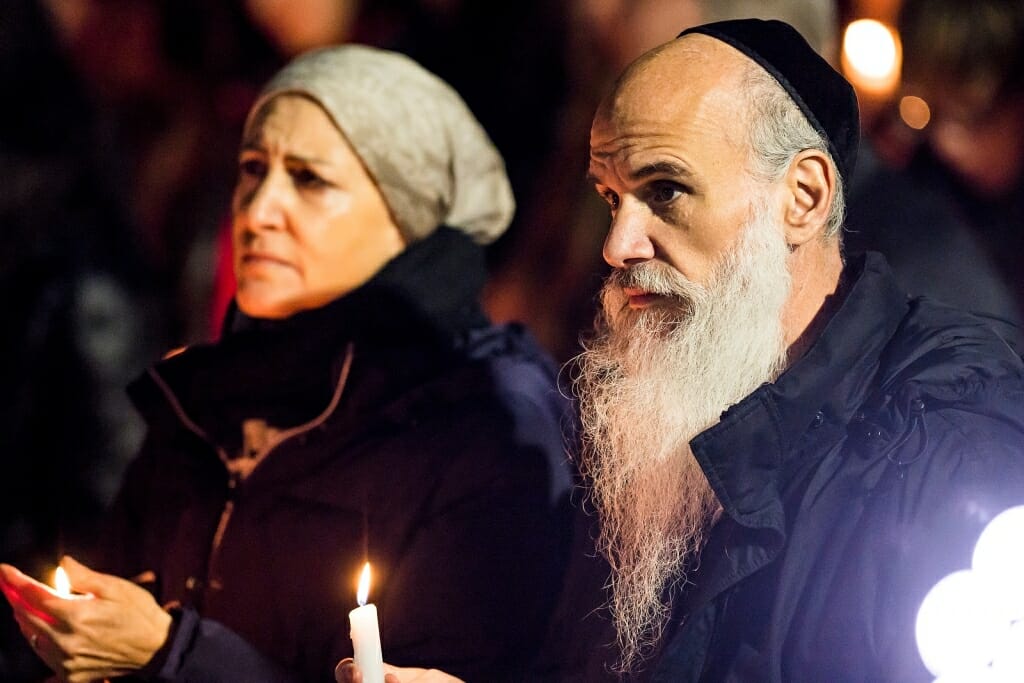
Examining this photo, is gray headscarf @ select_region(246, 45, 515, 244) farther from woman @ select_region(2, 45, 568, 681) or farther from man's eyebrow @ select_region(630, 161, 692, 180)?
man's eyebrow @ select_region(630, 161, 692, 180)

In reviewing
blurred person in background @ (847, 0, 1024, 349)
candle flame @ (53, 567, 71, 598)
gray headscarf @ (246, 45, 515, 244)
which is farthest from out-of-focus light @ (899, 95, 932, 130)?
candle flame @ (53, 567, 71, 598)

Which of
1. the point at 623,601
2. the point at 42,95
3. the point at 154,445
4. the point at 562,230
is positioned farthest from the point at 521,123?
the point at 623,601

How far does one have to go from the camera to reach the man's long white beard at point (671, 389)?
3.06 metres

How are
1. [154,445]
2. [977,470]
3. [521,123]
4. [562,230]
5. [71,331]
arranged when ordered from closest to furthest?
[977,470], [154,445], [71,331], [562,230], [521,123]

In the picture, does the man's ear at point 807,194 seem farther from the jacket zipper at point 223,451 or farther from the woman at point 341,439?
the jacket zipper at point 223,451

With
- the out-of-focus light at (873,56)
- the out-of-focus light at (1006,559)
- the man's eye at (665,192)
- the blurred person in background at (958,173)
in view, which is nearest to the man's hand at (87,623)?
the man's eye at (665,192)

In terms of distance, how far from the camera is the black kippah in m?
3.06

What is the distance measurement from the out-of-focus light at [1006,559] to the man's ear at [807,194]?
2.63 ft

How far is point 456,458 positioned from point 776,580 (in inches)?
45.5

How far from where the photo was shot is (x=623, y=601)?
313 centimetres

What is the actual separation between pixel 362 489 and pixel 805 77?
1528 mm

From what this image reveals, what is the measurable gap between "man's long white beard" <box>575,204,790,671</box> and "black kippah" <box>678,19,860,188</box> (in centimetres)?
23

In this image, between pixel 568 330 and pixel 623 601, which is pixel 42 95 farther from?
pixel 623 601

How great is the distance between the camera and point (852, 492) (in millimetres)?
2826
